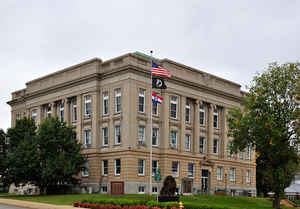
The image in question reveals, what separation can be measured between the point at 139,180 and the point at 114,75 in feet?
42.6

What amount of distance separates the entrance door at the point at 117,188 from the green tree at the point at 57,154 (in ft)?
17.8

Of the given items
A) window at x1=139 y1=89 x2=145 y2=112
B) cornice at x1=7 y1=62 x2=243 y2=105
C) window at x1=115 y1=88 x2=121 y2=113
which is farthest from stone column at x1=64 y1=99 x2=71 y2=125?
window at x1=139 y1=89 x2=145 y2=112

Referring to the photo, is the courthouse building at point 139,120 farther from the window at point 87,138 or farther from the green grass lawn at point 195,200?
the green grass lawn at point 195,200

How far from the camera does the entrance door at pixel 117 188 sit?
1941 inches

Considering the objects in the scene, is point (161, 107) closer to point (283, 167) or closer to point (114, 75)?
point (114, 75)

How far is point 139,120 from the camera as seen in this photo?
177 feet

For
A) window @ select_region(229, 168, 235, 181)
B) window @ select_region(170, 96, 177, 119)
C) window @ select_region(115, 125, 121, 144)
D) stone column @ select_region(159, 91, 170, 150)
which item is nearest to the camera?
window @ select_region(115, 125, 121, 144)

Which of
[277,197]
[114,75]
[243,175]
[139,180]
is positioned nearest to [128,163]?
[139,180]

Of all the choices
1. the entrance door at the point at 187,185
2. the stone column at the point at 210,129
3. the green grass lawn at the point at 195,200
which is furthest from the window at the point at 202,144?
the green grass lawn at the point at 195,200

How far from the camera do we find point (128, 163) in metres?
51.7

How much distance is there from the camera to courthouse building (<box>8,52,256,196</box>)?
53094 mm

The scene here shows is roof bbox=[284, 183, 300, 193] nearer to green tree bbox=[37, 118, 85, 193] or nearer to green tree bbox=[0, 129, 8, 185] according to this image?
green tree bbox=[37, 118, 85, 193]

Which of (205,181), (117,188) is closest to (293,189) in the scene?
(205,181)

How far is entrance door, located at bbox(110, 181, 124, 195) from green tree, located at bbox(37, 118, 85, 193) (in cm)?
543
